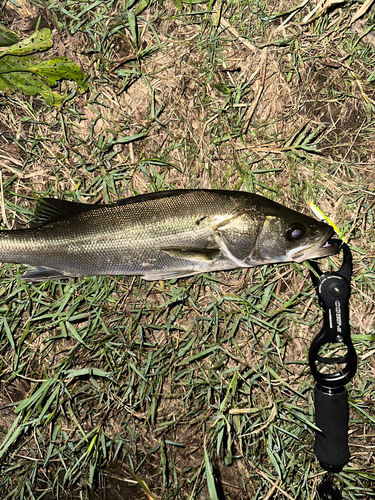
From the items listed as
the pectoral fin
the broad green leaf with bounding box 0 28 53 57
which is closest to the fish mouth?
the pectoral fin

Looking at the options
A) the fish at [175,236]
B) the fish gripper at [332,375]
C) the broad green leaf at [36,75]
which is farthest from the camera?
the broad green leaf at [36,75]

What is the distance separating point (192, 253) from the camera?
3.46 m

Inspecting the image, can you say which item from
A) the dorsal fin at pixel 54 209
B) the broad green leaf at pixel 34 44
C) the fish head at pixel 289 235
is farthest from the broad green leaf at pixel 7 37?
the fish head at pixel 289 235

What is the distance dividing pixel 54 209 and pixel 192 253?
120cm

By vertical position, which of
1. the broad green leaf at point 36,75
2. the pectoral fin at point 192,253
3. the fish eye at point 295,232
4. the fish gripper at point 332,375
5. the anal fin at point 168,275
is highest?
the broad green leaf at point 36,75

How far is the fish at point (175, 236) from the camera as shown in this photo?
11.3 ft

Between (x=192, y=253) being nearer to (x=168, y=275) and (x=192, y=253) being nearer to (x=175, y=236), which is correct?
(x=175, y=236)

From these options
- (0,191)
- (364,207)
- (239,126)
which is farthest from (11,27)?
(364,207)

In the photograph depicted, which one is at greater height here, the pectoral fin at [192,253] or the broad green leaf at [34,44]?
the broad green leaf at [34,44]

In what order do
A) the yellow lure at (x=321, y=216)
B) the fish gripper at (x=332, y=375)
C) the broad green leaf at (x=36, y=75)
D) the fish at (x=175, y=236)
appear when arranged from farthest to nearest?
the broad green leaf at (x=36, y=75), the yellow lure at (x=321, y=216), the fish gripper at (x=332, y=375), the fish at (x=175, y=236)

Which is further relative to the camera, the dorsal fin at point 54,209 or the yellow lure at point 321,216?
the yellow lure at point 321,216

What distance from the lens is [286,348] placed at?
394 cm

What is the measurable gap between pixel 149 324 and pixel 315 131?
220 cm

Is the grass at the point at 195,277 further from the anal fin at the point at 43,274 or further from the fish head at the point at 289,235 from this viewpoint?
the fish head at the point at 289,235
